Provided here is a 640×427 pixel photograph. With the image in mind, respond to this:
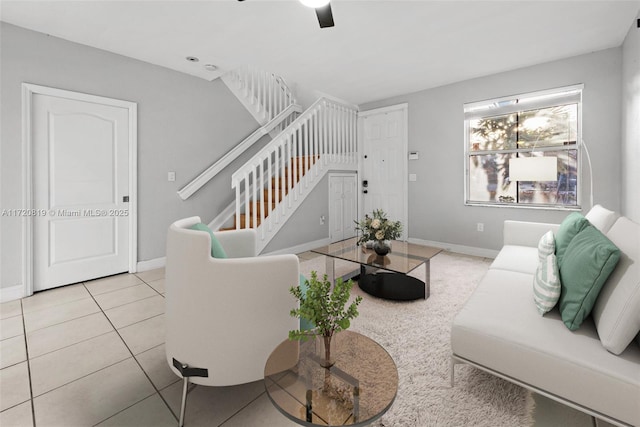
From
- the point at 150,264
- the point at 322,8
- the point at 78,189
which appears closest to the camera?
the point at 322,8

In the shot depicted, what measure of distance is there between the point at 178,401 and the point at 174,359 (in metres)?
0.25

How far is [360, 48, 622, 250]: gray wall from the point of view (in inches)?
128

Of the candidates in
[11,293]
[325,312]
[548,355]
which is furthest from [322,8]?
[11,293]

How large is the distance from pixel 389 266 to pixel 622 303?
1.49 metres

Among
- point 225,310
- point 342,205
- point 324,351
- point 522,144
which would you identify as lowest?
point 324,351

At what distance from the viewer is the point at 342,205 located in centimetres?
521

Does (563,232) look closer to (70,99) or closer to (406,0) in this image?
(406,0)

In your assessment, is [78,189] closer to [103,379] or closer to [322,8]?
[103,379]

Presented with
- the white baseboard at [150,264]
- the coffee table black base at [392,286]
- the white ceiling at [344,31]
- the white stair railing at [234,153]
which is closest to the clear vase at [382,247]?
the coffee table black base at [392,286]

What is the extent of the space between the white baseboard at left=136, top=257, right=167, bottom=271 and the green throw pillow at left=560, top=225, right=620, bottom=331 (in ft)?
13.1

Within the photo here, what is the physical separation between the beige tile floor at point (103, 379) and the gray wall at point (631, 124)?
244cm

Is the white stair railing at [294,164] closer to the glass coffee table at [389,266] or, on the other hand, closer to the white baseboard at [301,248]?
the white baseboard at [301,248]

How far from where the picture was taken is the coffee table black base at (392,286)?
8.73 ft

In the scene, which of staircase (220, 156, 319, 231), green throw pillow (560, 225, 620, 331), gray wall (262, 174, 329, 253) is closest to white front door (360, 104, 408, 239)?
gray wall (262, 174, 329, 253)
